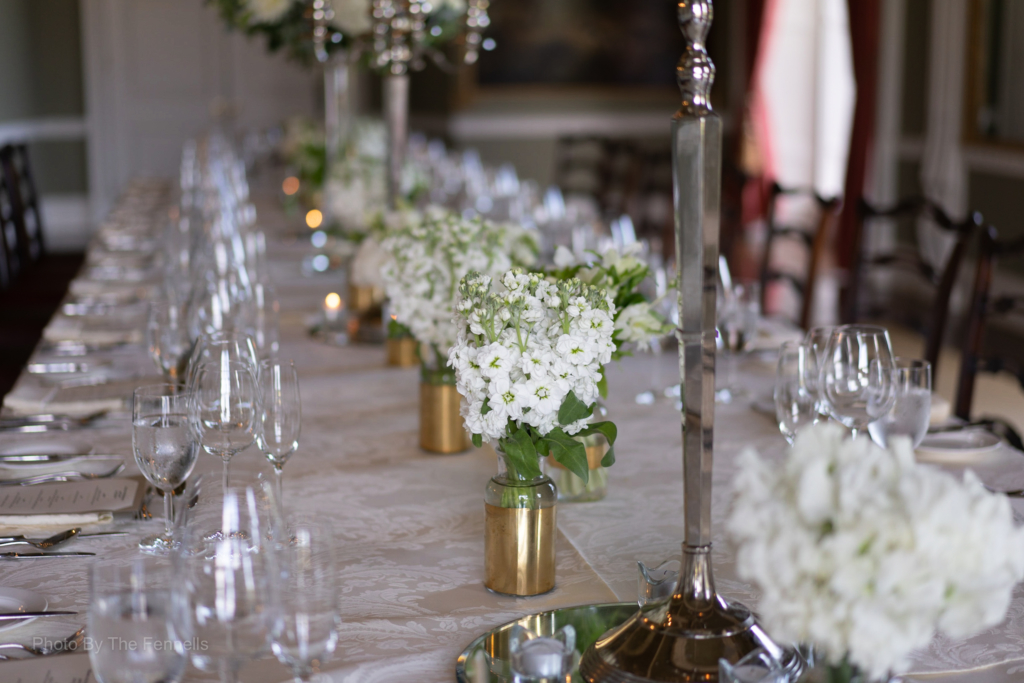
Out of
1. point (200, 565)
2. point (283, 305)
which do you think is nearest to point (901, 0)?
point (283, 305)

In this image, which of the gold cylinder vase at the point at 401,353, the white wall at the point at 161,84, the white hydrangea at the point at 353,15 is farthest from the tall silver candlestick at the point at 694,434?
the white wall at the point at 161,84

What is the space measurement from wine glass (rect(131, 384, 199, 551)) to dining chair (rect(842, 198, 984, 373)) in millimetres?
1686

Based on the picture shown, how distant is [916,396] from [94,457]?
3.96 feet

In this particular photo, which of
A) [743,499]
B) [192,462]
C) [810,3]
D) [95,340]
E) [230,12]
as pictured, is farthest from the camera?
[810,3]

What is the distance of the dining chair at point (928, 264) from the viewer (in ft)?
8.41

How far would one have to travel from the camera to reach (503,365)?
1160 mm

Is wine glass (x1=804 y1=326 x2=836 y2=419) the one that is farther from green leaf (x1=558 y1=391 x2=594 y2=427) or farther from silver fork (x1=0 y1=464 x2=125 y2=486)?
silver fork (x1=0 y1=464 x2=125 y2=486)

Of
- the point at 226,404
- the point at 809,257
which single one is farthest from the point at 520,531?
the point at 809,257

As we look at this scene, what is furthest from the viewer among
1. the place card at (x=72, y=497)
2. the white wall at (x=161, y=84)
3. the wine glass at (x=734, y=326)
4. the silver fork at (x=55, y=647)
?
the white wall at (x=161, y=84)

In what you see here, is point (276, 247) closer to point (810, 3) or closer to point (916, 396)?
point (916, 396)

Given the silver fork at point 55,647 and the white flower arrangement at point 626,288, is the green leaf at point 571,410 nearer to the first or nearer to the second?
the white flower arrangement at point 626,288

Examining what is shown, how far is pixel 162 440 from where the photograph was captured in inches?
51.9

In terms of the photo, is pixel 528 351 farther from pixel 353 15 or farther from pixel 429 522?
pixel 353 15

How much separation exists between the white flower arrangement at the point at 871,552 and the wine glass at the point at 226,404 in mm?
801
